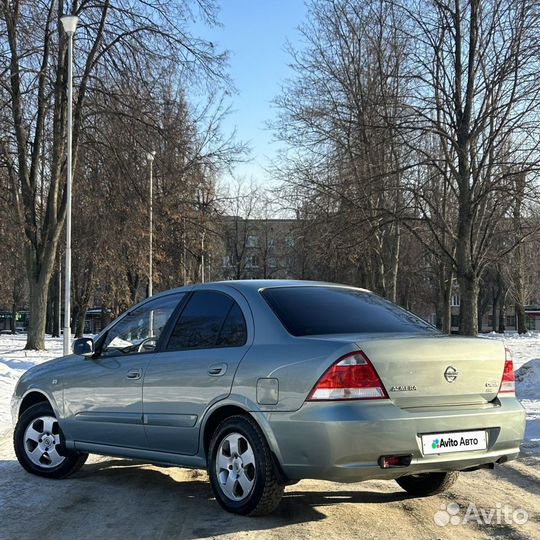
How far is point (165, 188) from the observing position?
101ft

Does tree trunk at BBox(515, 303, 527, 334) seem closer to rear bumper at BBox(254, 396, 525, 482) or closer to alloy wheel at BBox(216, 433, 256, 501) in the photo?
rear bumper at BBox(254, 396, 525, 482)

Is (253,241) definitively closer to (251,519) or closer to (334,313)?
(334,313)

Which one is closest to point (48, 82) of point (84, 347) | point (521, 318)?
point (84, 347)

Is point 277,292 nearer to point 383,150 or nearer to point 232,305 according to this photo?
point 232,305

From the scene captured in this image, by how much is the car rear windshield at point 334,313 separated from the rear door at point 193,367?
1.01 feet

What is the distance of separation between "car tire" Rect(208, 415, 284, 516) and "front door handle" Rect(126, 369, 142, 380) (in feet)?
3.27

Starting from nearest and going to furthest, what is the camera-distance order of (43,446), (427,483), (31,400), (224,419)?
(224,419), (427,483), (43,446), (31,400)

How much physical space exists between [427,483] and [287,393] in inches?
70.2

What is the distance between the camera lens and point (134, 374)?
19.7 feet

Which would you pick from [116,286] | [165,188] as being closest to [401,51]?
[165,188]

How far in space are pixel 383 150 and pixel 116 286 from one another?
1503cm

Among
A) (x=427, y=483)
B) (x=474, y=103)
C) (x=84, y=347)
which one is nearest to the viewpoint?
(x=427, y=483)

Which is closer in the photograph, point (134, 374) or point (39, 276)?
point (134, 374)

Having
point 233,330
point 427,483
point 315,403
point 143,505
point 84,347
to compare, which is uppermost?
point 233,330
